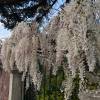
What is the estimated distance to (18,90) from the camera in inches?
264

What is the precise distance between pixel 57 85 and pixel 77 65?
1.17 meters

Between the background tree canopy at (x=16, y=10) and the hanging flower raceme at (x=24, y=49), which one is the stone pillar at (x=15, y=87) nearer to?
the hanging flower raceme at (x=24, y=49)

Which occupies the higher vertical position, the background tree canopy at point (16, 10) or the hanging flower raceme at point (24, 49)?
the background tree canopy at point (16, 10)

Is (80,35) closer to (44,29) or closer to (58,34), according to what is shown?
(58,34)

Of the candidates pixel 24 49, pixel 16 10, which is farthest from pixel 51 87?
pixel 16 10

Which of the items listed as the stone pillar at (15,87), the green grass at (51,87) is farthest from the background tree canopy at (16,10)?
the green grass at (51,87)

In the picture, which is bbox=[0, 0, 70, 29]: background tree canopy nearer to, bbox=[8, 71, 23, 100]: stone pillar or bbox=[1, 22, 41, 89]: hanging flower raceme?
bbox=[8, 71, 23, 100]: stone pillar

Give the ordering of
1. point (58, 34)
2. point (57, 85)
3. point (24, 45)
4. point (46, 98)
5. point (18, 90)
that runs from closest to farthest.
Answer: point (58, 34) → point (24, 45) → point (57, 85) → point (46, 98) → point (18, 90)

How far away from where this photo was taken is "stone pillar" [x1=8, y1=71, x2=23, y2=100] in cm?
656

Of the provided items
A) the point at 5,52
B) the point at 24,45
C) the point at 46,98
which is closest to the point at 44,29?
the point at 24,45

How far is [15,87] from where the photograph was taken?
6.63 metres

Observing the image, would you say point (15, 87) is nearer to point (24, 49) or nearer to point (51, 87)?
point (51, 87)

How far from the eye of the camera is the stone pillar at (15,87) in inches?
258

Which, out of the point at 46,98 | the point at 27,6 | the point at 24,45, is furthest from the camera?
the point at 27,6
